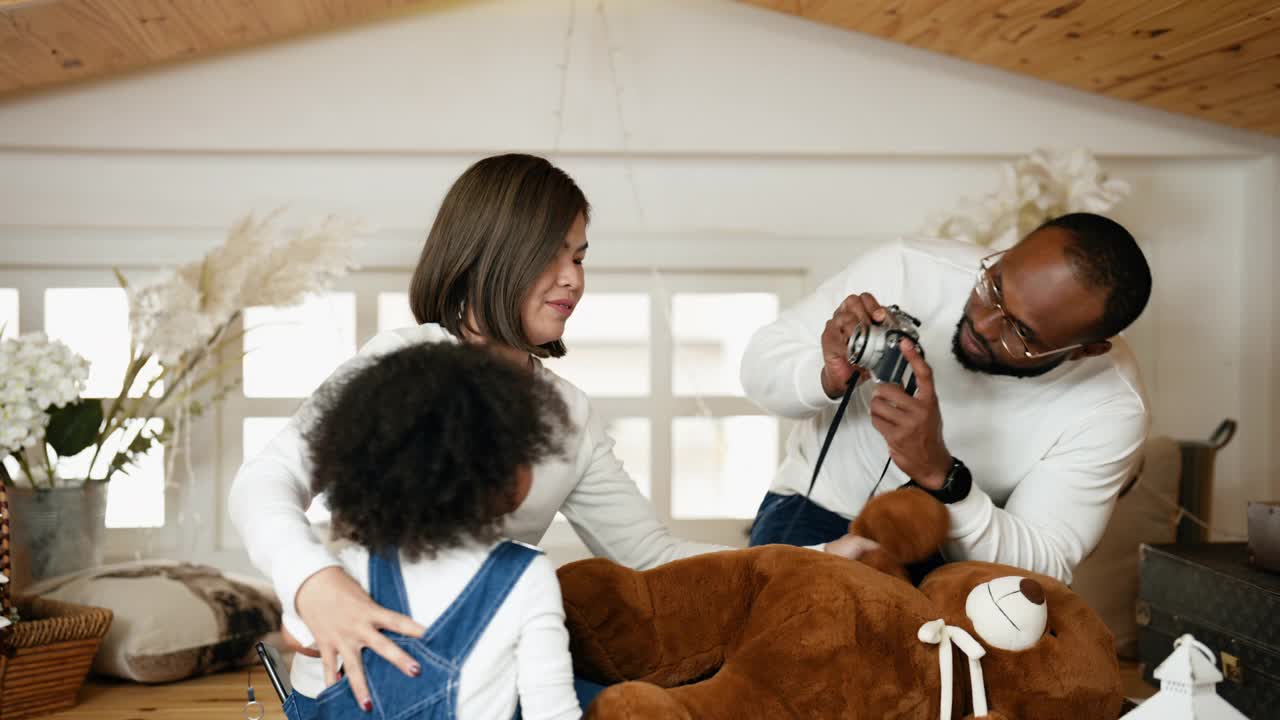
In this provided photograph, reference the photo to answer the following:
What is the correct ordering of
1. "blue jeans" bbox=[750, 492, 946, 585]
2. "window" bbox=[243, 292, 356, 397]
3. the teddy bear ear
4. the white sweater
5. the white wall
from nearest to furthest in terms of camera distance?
the white sweater, the teddy bear ear, "blue jeans" bbox=[750, 492, 946, 585], the white wall, "window" bbox=[243, 292, 356, 397]

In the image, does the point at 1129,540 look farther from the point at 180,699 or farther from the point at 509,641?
the point at 180,699

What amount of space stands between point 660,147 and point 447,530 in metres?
1.59

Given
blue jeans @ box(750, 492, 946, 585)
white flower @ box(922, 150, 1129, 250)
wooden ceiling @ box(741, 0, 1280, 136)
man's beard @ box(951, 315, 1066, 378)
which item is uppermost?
wooden ceiling @ box(741, 0, 1280, 136)

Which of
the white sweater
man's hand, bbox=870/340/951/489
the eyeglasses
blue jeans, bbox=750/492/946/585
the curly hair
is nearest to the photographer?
the curly hair

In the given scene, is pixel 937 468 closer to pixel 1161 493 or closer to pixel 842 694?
pixel 842 694

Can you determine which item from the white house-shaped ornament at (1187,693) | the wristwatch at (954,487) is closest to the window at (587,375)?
the wristwatch at (954,487)

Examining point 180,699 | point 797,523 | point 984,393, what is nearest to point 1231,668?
point 984,393

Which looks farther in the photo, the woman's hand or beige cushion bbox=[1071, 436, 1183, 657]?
beige cushion bbox=[1071, 436, 1183, 657]

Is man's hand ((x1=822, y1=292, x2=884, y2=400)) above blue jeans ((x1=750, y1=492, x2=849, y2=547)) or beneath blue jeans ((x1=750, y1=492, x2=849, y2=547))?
above

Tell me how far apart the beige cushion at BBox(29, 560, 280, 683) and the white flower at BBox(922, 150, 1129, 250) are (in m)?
1.57

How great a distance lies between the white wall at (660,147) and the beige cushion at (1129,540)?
0.37 meters

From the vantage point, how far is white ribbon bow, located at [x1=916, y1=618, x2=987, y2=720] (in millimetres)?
981

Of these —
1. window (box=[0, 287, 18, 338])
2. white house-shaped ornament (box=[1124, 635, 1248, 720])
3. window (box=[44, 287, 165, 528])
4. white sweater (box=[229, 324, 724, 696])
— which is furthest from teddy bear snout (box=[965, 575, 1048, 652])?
window (box=[0, 287, 18, 338])

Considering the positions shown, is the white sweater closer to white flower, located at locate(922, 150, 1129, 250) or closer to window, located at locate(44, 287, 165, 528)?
white flower, located at locate(922, 150, 1129, 250)
